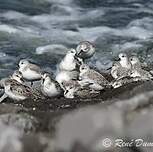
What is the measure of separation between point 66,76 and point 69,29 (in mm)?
10148

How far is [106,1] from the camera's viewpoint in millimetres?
24812

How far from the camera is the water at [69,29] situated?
19.1m

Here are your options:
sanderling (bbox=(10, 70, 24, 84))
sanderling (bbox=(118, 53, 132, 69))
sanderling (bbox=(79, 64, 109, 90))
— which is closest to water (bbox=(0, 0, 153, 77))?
sanderling (bbox=(118, 53, 132, 69))

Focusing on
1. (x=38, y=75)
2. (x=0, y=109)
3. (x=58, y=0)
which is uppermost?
(x=0, y=109)

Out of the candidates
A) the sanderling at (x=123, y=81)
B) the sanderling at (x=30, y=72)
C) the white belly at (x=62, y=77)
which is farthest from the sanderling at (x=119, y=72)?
the sanderling at (x=30, y=72)

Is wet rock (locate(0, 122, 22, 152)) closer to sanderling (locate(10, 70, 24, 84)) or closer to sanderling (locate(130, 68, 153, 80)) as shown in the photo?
sanderling (locate(130, 68, 153, 80))

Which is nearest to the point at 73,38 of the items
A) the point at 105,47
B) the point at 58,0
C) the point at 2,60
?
the point at 105,47

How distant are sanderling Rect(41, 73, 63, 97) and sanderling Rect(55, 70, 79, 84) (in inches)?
11.9

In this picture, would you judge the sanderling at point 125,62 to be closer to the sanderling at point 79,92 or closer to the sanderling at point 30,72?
the sanderling at point 30,72

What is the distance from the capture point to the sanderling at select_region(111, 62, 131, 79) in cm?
1179

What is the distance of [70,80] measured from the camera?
11.4 m

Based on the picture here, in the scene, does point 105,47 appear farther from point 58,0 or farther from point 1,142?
point 1,142

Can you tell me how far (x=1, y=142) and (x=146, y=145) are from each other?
1.45 metres

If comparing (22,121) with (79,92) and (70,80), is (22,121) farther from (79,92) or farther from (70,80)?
(70,80)
